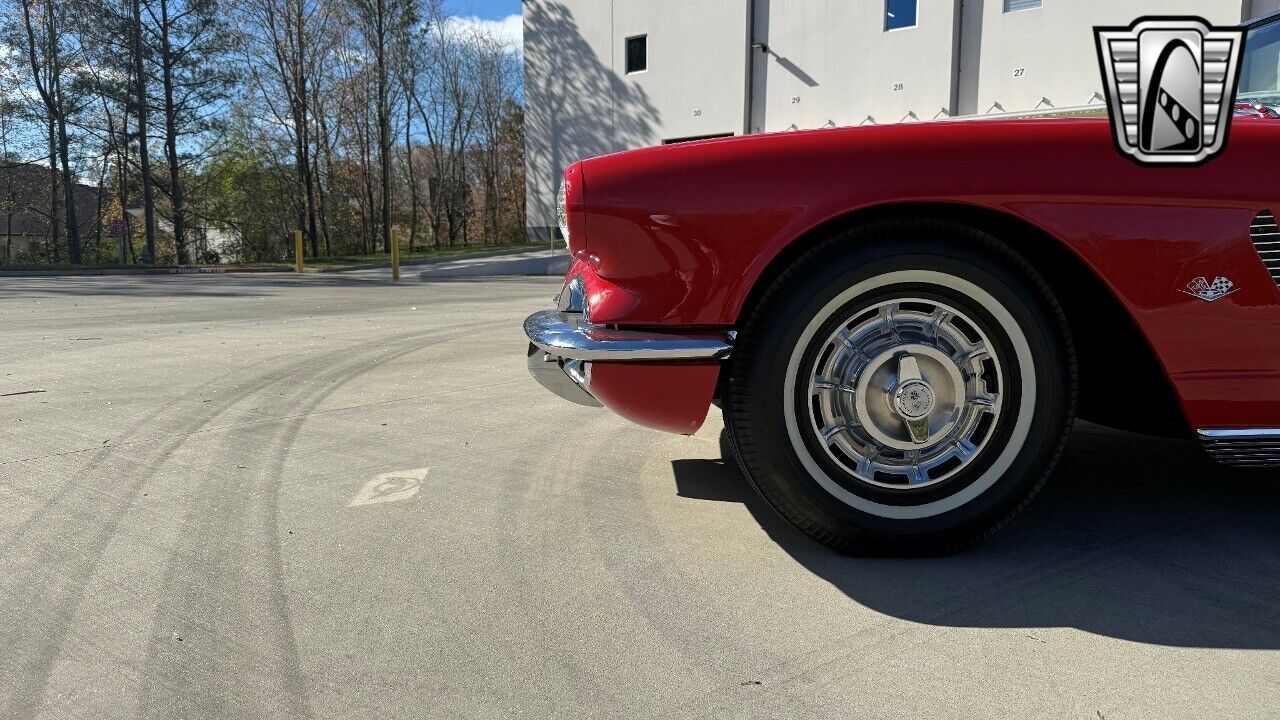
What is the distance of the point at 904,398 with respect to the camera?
2178 mm

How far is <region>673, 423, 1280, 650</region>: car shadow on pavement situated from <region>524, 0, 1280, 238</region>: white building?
1611 cm

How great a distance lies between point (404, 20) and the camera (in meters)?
31.8

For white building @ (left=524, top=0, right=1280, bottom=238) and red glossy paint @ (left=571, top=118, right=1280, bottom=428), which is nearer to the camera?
red glossy paint @ (left=571, top=118, right=1280, bottom=428)

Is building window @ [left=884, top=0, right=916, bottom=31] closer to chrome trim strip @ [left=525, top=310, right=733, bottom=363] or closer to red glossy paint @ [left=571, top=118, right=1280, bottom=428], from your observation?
red glossy paint @ [left=571, top=118, right=1280, bottom=428]

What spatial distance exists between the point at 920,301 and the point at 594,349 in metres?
0.90

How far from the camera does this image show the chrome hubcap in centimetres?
219

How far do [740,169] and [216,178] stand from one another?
36621 millimetres

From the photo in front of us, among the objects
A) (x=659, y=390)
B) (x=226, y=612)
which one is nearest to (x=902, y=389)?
(x=659, y=390)

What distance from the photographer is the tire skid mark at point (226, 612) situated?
1543 millimetres

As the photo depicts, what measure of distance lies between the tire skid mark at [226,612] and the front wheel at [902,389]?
4.05ft

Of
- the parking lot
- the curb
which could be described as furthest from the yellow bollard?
the parking lot

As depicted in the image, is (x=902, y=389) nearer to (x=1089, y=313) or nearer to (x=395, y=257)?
(x=1089, y=313)

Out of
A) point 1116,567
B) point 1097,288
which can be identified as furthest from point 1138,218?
point 1116,567

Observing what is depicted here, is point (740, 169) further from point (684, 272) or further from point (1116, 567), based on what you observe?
point (1116, 567)
